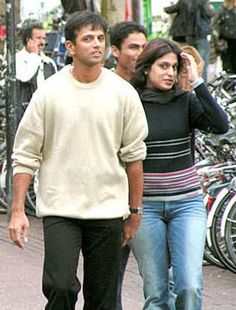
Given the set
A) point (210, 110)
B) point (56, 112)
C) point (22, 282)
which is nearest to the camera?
point (56, 112)

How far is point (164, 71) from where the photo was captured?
5.54m

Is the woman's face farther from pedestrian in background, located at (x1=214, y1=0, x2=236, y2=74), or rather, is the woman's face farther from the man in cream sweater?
pedestrian in background, located at (x1=214, y1=0, x2=236, y2=74)

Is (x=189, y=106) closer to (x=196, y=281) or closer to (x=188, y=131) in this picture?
(x=188, y=131)

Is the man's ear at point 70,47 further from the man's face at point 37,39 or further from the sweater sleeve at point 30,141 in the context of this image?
the man's face at point 37,39

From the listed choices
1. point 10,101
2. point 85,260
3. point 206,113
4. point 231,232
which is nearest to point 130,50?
point 206,113

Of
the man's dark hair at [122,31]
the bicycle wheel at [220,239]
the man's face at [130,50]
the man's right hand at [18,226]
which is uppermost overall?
the man's dark hair at [122,31]

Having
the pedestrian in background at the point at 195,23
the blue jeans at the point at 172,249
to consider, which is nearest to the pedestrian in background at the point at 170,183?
the blue jeans at the point at 172,249

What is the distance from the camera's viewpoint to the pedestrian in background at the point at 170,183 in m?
5.35

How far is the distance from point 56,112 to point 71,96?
0.11 m

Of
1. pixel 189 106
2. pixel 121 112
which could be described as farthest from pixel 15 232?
pixel 189 106

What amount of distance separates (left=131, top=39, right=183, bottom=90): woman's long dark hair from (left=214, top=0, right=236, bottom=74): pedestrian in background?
9.66 meters

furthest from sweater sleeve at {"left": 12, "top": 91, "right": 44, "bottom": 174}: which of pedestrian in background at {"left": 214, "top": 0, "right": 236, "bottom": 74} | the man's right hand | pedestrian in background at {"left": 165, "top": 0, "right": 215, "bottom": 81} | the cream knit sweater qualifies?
pedestrian in background at {"left": 214, "top": 0, "right": 236, "bottom": 74}

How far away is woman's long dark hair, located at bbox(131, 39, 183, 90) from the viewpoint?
5.55 m

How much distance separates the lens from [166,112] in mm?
5516
